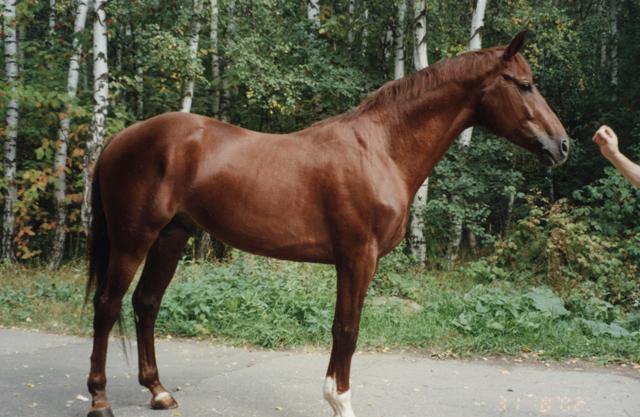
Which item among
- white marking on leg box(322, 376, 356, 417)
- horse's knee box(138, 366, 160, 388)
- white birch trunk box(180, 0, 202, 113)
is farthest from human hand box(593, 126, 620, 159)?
white birch trunk box(180, 0, 202, 113)

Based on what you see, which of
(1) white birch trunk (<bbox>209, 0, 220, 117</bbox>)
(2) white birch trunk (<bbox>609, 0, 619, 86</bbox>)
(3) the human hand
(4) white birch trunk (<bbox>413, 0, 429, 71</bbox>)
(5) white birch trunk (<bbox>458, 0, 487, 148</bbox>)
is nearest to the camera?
(3) the human hand

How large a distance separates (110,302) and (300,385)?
1.56m

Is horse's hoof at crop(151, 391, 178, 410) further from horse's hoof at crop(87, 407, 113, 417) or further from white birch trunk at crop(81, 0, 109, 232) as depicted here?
white birch trunk at crop(81, 0, 109, 232)

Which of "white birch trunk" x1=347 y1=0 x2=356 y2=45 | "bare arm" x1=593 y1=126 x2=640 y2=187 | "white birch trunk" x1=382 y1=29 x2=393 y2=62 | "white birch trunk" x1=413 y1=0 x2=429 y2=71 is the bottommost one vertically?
"bare arm" x1=593 y1=126 x2=640 y2=187

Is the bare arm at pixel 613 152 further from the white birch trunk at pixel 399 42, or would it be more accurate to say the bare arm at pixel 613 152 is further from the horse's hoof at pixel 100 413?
the white birch trunk at pixel 399 42

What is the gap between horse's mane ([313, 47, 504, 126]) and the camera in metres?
3.55

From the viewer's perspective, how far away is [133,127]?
392 centimetres

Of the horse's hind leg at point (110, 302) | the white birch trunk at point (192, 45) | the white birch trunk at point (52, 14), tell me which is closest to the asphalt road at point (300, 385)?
the horse's hind leg at point (110, 302)

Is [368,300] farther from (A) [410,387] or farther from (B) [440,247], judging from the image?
(B) [440,247]

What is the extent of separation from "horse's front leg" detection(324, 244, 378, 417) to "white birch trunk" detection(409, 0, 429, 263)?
7.16m

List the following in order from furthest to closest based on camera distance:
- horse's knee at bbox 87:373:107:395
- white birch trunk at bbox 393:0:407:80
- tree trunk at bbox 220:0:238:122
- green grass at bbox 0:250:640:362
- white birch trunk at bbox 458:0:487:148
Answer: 1. tree trunk at bbox 220:0:238:122
2. white birch trunk at bbox 393:0:407:80
3. white birch trunk at bbox 458:0:487:148
4. green grass at bbox 0:250:640:362
5. horse's knee at bbox 87:373:107:395

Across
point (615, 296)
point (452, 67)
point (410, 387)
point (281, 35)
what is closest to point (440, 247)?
point (615, 296)

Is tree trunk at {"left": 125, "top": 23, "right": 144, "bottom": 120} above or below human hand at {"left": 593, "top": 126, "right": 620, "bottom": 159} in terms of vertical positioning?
above

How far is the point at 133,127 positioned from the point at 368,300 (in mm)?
3980
